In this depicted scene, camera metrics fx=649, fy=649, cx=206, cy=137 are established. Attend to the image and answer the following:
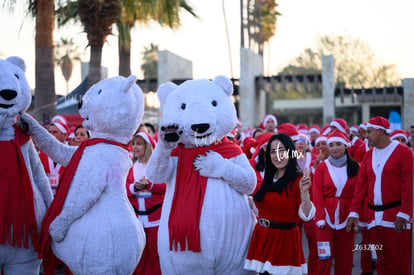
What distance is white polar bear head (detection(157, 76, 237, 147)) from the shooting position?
553cm

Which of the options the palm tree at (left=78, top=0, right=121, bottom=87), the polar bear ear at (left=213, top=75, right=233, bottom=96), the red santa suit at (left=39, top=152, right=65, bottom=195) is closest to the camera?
the polar bear ear at (left=213, top=75, right=233, bottom=96)

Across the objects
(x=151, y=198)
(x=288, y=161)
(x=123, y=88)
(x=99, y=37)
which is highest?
(x=99, y=37)

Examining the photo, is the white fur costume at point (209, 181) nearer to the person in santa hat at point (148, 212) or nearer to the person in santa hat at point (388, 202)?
the person in santa hat at point (148, 212)

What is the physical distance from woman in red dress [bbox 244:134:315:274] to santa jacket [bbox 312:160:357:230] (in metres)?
2.12

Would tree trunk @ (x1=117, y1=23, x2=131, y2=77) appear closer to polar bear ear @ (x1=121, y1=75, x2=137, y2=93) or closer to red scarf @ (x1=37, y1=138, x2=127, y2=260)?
polar bear ear @ (x1=121, y1=75, x2=137, y2=93)

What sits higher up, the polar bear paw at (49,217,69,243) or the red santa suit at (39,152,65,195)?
the red santa suit at (39,152,65,195)

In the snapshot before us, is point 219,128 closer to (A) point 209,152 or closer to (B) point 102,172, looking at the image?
(A) point 209,152

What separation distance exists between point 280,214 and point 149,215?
2138 millimetres

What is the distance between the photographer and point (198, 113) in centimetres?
555

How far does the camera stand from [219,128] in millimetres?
5672

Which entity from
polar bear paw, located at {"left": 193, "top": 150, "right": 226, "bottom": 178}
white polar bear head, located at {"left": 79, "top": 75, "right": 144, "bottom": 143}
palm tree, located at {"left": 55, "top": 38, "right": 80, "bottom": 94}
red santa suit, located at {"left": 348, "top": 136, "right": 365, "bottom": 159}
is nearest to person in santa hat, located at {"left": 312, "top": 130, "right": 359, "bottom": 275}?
polar bear paw, located at {"left": 193, "top": 150, "right": 226, "bottom": 178}

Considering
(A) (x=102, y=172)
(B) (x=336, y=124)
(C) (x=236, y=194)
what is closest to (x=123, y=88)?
(A) (x=102, y=172)

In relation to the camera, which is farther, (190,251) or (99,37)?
(99,37)

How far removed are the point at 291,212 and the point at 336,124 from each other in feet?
17.7
